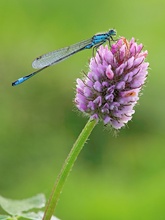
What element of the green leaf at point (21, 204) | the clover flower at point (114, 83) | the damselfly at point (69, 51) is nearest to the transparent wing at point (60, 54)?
the damselfly at point (69, 51)

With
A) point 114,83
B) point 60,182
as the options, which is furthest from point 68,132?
point 60,182

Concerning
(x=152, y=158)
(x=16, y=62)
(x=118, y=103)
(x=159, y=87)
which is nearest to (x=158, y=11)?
(x=159, y=87)

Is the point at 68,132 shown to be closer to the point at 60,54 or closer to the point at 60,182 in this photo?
the point at 60,54

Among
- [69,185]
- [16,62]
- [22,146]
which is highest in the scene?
[16,62]

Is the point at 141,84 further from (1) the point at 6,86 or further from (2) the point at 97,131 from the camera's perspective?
(1) the point at 6,86

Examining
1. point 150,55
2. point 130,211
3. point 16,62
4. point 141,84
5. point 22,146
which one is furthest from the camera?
point 150,55

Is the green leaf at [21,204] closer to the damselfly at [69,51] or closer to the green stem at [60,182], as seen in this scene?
the green stem at [60,182]

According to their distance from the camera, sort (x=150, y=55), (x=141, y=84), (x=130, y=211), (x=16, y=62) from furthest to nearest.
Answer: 1. (x=150, y=55)
2. (x=16, y=62)
3. (x=130, y=211)
4. (x=141, y=84)

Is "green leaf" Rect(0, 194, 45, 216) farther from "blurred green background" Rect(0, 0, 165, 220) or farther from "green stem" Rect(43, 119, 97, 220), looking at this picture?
"blurred green background" Rect(0, 0, 165, 220)
